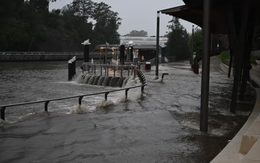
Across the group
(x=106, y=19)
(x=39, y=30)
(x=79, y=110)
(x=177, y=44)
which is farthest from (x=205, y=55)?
(x=106, y=19)

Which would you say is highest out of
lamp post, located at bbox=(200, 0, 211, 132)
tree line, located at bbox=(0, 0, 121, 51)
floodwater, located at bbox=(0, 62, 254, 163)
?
tree line, located at bbox=(0, 0, 121, 51)

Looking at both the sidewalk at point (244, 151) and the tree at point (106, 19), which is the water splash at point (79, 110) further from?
the tree at point (106, 19)

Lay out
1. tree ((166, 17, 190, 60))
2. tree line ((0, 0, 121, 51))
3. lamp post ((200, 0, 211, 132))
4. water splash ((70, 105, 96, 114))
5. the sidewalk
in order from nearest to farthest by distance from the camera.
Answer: the sidewalk, lamp post ((200, 0, 211, 132)), water splash ((70, 105, 96, 114)), tree ((166, 17, 190, 60)), tree line ((0, 0, 121, 51))

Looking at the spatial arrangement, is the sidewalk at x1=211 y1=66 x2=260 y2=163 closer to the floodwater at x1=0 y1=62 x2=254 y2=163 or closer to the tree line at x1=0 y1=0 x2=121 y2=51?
the floodwater at x1=0 y1=62 x2=254 y2=163

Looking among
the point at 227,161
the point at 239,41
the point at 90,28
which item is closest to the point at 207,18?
the point at 239,41

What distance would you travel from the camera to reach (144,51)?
6469 cm

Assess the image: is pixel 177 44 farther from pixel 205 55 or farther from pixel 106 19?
pixel 106 19

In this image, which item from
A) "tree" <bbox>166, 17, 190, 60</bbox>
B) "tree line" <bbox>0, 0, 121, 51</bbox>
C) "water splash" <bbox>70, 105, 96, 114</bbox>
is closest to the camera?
"water splash" <bbox>70, 105, 96, 114</bbox>

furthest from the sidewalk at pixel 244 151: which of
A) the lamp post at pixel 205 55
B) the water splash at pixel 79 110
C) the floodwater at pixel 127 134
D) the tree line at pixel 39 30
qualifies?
the tree line at pixel 39 30

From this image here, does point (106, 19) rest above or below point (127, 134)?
above

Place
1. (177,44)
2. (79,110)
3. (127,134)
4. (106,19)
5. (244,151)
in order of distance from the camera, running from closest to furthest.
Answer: (244,151), (127,134), (79,110), (177,44), (106,19)

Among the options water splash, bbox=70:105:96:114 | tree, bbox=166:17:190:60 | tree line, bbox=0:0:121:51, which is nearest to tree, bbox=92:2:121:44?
tree line, bbox=0:0:121:51

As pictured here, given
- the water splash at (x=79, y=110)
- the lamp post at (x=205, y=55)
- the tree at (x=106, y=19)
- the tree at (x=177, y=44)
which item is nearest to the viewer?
the lamp post at (x=205, y=55)

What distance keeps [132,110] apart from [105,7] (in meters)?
152
